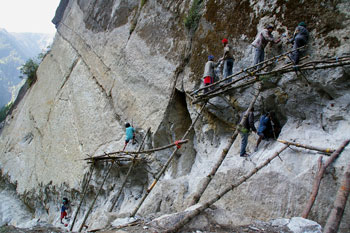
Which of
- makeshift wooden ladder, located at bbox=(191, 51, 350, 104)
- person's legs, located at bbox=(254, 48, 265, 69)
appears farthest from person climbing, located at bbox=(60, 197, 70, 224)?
person's legs, located at bbox=(254, 48, 265, 69)

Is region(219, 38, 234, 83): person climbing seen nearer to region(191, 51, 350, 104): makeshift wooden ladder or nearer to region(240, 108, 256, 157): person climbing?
region(191, 51, 350, 104): makeshift wooden ladder

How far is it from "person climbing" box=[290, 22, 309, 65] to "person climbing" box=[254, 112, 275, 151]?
4.56ft

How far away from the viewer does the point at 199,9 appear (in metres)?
9.04

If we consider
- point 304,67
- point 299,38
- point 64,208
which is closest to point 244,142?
point 304,67

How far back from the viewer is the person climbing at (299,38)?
231 inches

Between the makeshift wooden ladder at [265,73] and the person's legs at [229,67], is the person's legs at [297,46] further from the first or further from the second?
the person's legs at [229,67]

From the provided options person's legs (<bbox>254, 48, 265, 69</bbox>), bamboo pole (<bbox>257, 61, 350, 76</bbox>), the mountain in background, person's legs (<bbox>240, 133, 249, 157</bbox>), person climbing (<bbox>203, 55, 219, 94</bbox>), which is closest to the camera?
bamboo pole (<bbox>257, 61, 350, 76</bbox>)

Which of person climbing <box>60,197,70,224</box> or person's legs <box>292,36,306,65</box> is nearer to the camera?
person's legs <box>292,36,306,65</box>

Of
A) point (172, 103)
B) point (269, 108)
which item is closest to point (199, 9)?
point (172, 103)

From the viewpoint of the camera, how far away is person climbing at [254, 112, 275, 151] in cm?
630

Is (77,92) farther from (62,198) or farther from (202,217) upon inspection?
(202,217)

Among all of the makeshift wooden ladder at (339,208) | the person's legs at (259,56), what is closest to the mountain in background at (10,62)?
the person's legs at (259,56)

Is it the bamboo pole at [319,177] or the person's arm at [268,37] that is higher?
the person's arm at [268,37]

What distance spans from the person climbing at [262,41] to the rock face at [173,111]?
295 millimetres
